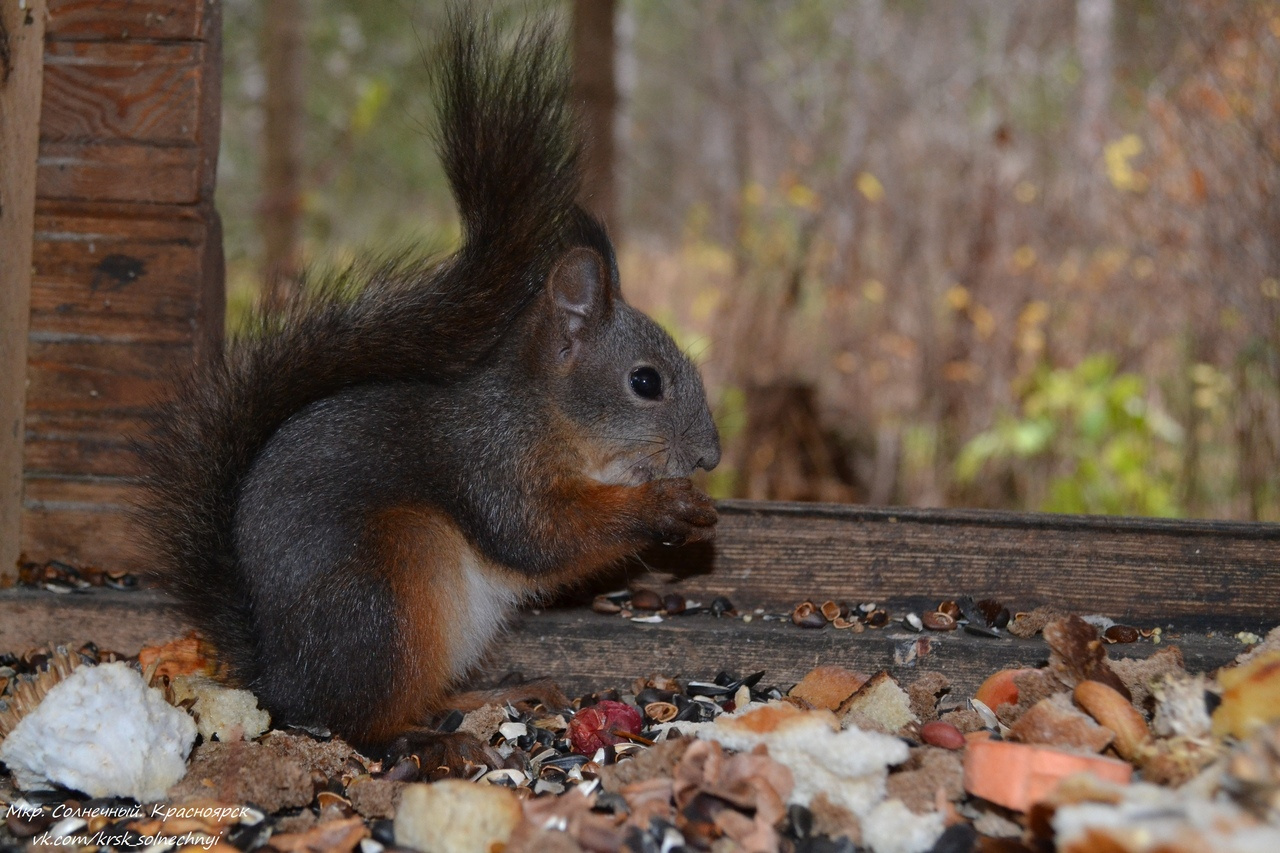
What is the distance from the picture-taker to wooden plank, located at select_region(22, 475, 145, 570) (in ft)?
8.98

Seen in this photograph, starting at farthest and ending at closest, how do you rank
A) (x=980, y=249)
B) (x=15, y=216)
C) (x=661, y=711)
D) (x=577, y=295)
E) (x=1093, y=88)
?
(x=1093, y=88), (x=980, y=249), (x=15, y=216), (x=577, y=295), (x=661, y=711)

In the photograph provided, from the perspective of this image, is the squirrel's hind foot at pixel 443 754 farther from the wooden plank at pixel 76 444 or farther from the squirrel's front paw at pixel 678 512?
the wooden plank at pixel 76 444

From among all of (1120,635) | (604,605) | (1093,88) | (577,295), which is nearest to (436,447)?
(577,295)

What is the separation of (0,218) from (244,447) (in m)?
0.91

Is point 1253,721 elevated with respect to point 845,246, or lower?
lower

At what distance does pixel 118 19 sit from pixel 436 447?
1.35 meters

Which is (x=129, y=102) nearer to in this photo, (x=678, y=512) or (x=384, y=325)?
(x=384, y=325)

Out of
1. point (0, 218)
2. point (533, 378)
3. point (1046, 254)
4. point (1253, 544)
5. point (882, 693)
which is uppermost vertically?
point (1046, 254)

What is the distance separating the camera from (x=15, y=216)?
100 inches

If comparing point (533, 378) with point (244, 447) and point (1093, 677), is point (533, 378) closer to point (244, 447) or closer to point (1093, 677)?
point (244, 447)

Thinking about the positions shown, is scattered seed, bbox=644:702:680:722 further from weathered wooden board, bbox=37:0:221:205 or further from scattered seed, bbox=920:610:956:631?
weathered wooden board, bbox=37:0:221:205

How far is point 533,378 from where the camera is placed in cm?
245

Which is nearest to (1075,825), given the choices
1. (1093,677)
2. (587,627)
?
(1093,677)

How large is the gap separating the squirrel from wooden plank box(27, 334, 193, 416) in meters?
0.28
